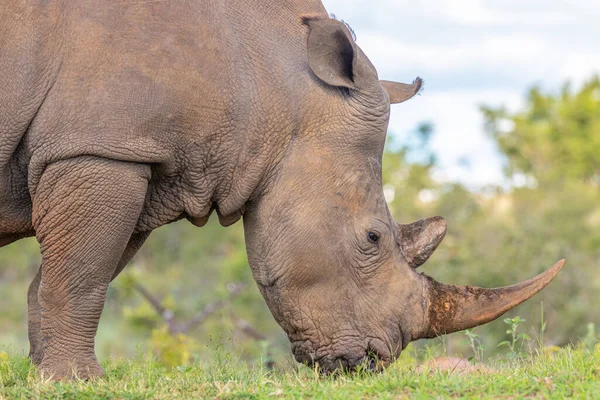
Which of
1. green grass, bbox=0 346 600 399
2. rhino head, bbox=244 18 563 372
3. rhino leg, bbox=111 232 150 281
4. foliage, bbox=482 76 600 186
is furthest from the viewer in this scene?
foliage, bbox=482 76 600 186

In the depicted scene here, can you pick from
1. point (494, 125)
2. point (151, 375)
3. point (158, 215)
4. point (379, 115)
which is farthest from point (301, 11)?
point (494, 125)

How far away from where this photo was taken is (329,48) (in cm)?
721

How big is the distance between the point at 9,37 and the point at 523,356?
14.5ft

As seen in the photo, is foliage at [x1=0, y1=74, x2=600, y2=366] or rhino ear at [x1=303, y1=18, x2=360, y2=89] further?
foliage at [x1=0, y1=74, x2=600, y2=366]

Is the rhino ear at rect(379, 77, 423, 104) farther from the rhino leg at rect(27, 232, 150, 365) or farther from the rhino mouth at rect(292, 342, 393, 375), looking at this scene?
the rhino leg at rect(27, 232, 150, 365)

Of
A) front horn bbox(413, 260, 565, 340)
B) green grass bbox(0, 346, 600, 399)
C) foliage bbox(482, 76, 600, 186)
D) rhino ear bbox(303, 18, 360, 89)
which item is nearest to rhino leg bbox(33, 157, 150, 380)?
green grass bbox(0, 346, 600, 399)

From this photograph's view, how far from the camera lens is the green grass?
5.91 m

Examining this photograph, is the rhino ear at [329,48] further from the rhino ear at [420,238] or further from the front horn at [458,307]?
the front horn at [458,307]

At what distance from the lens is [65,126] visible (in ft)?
20.9

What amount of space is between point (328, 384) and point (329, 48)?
2344 millimetres

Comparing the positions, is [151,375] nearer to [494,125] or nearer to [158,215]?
[158,215]

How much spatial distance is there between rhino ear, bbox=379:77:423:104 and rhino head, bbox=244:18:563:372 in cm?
66

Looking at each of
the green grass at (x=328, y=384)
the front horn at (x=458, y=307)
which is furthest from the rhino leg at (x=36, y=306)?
the front horn at (x=458, y=307)

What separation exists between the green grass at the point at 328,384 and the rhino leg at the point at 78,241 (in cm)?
28
